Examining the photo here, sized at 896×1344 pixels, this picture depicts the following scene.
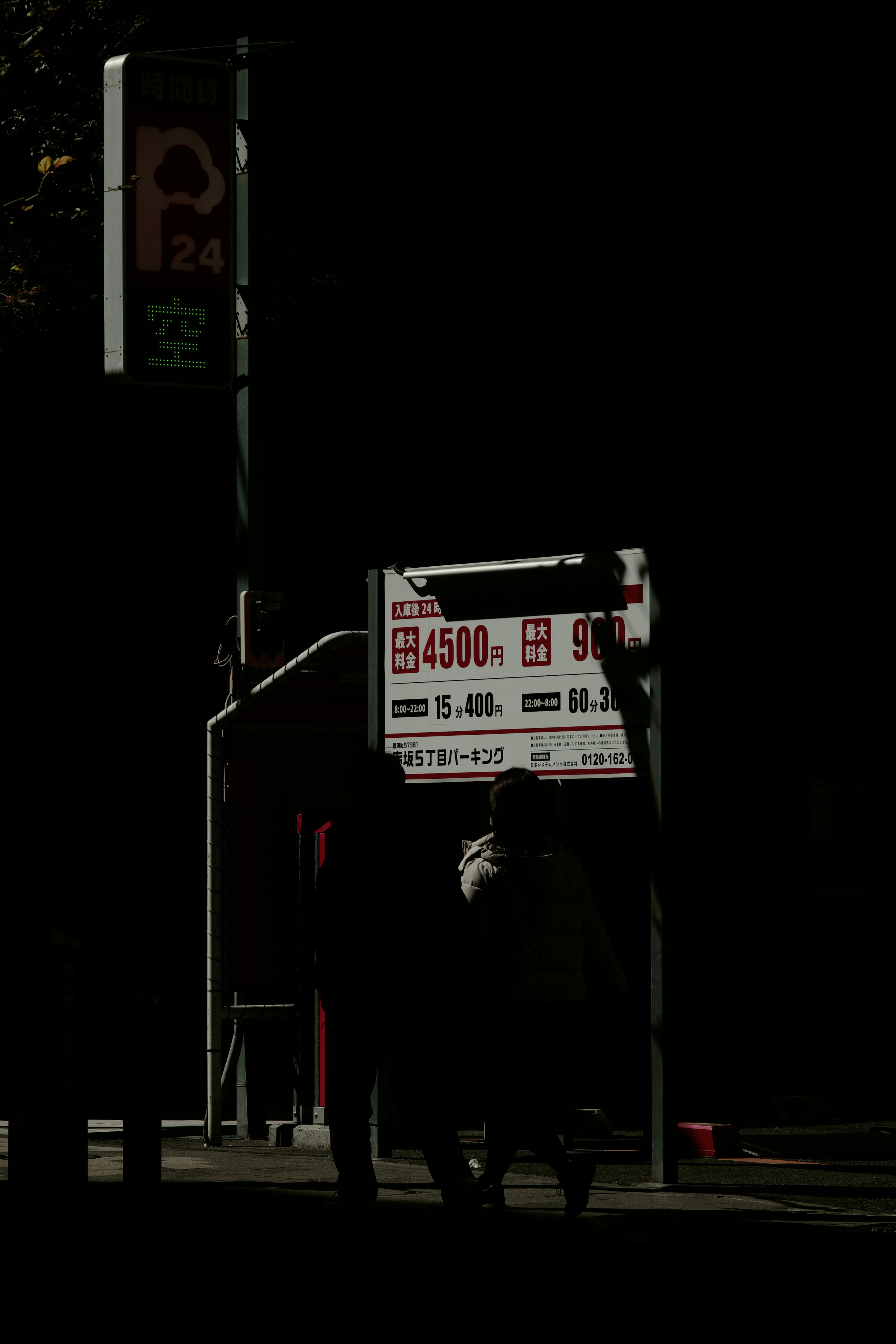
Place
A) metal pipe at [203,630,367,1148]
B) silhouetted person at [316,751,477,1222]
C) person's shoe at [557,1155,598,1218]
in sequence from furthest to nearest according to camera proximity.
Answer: metal pipe at [203,630,367,1148], person's shoe at [557,1155,598,1218], silhouetted person at [316,751,477,1222]

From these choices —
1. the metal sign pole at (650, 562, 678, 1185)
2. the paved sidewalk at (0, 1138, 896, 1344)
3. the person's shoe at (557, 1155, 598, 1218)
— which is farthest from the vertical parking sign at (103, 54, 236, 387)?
the person's shoe at (557, 1155, 598, 1218)

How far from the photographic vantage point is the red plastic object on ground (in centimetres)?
1174

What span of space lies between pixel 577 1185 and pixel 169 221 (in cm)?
695

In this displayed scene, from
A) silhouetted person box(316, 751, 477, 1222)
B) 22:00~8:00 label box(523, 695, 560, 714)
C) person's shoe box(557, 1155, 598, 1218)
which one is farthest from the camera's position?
22:00~8:00 label box(523, 695, 560, 714)

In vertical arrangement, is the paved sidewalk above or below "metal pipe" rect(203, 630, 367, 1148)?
below

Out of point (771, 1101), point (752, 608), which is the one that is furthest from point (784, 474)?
point (771, 1101)

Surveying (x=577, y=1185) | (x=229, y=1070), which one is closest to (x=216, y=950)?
(x=229, y=1070)

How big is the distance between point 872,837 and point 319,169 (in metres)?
7.27

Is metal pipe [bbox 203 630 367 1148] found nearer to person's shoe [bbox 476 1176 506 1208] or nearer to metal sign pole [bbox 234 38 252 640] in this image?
metal sign pole [bbox 234 38 252 640]

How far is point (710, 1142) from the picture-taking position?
1175cm

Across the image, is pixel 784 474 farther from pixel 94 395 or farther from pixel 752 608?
pixel 94 395

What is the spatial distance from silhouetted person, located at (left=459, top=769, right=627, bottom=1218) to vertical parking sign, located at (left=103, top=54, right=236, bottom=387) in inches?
190

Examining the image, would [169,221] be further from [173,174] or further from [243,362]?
[243,362]

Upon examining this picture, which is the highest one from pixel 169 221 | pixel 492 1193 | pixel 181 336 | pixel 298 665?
pixel 169 221
